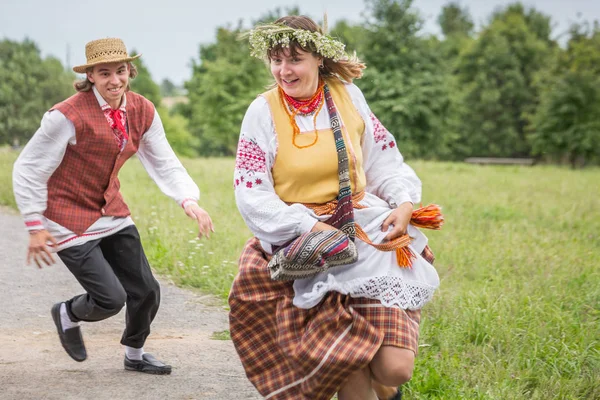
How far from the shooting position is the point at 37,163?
3957mm

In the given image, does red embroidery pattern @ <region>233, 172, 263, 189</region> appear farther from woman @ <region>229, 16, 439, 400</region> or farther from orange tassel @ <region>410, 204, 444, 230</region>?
orange tassel @ <region>410, 204, 444, 230</region>

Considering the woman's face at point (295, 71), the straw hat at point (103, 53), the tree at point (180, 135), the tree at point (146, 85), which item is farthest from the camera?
the tree at point (146, 85)

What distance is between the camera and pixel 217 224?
9.02m

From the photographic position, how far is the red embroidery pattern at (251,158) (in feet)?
10.9

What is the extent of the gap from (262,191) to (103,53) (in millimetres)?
1416

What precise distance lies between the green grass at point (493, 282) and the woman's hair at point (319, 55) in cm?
183

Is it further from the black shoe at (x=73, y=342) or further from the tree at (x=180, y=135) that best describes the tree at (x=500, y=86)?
the black shoe at (x=73, y=342)

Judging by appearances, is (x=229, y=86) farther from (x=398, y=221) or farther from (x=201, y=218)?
(x=398, y=221)

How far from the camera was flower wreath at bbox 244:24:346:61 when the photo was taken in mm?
3404

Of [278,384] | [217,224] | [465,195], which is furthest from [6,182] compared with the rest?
[278,384]

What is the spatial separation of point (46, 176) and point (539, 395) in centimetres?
304

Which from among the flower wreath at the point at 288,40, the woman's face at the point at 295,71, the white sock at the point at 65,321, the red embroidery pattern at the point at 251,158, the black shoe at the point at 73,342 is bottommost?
the black shoe at the point at 73,342

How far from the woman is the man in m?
0.78

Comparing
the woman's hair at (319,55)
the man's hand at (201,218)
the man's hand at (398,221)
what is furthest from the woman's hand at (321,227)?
the man's hand at (201,218)
